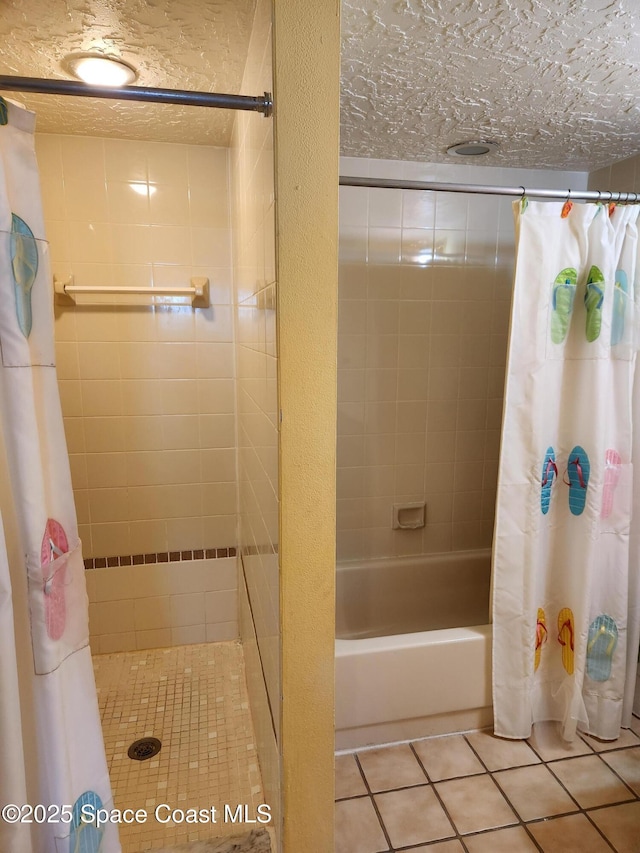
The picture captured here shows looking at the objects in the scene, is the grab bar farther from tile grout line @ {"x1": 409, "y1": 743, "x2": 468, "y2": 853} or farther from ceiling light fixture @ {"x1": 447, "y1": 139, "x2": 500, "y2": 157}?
tile grout line @ {"x1": 409, "y1": 743, "x2": 468, "y2": 853}

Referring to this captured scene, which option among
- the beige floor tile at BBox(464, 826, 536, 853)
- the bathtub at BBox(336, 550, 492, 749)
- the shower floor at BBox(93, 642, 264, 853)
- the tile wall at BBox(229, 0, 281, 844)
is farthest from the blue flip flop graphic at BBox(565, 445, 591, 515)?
the shower floor at BBox(93, 642, 264, 853)

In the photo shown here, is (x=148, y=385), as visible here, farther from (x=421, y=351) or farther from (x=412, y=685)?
(x=412, y=685)

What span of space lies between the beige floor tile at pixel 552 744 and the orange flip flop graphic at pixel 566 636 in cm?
25

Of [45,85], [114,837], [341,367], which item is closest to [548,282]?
[341,367]

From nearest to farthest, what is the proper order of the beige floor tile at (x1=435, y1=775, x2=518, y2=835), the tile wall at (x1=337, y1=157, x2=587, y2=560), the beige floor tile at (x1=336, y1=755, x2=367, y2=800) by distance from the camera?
the beige floor tile at (x1=435, y1=775, x2=518, y2=835) → the beige floor tile at (x1=336, y1=755, x2=367, y2=800) → the tile wall at (x1=337, y1=157, x2=587, y2=560)

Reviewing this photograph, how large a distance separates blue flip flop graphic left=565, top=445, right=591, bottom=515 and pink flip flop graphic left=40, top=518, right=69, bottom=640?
4.96 feet

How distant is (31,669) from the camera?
3.21 ft

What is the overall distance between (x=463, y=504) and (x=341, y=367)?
896 mm

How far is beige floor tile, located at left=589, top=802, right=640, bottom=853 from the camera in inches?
56.2

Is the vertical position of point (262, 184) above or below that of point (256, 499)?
above

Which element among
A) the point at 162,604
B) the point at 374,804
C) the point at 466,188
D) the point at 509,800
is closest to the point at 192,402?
the point at 162,604

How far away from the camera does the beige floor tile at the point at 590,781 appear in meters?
1.57

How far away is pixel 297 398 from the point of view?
3.26ft

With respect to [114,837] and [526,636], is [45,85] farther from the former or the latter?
[526,636]
